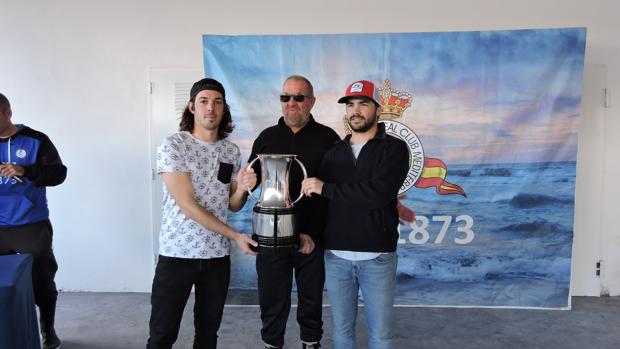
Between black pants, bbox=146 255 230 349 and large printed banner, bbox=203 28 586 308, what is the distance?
1.50 meters

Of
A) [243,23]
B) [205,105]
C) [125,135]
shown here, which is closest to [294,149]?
[205,105]

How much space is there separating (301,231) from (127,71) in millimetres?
2446

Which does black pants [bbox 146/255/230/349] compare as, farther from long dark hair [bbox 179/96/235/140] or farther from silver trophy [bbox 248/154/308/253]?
long dark hair [bbox 179/96/235/140]

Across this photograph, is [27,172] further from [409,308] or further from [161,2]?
[409,308]

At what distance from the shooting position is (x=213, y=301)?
6.61ft

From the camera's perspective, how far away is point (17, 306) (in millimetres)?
1721

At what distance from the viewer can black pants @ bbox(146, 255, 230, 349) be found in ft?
6.25

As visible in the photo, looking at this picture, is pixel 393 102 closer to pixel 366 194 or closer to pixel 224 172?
pixel 366 194

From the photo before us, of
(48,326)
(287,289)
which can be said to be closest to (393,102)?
(287,289)

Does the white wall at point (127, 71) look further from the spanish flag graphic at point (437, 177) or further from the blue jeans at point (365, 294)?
the blue jeans at point (365, 294)

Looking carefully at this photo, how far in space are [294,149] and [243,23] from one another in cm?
185

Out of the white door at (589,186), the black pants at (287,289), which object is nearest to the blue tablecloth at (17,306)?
the black pants at (287,289)

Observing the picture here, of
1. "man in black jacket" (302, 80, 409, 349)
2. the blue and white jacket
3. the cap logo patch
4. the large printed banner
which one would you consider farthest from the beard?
the blue and white jacket

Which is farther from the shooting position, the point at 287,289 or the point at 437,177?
the point at 437,177
